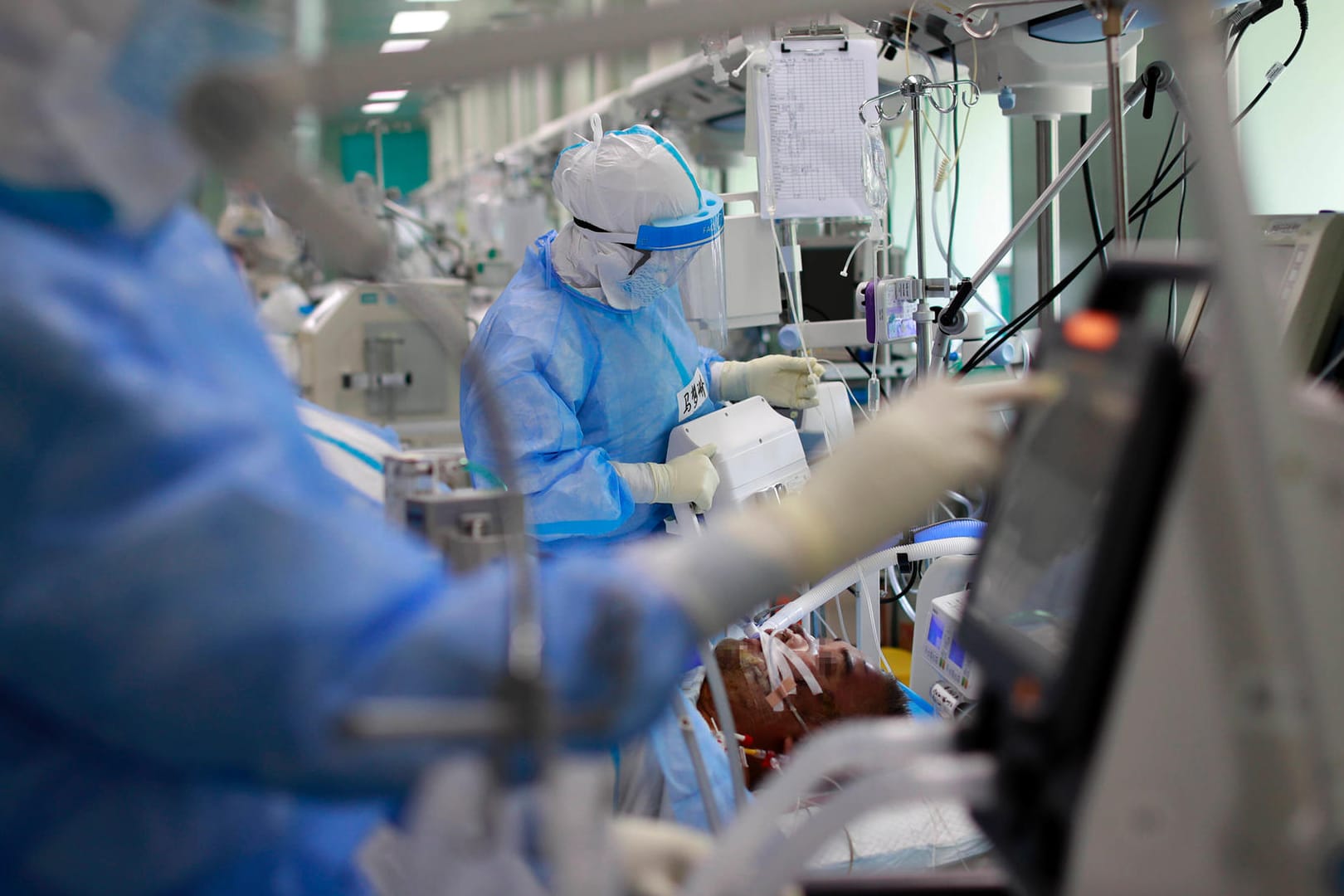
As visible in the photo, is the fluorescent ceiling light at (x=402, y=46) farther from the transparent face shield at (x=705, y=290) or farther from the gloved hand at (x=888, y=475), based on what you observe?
the transparent face shield at (x=705, y=290)

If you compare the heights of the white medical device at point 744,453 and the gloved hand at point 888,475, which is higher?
the gloved hand at point 888,475

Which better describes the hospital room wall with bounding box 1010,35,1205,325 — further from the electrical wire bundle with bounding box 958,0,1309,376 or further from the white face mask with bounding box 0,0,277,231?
the white face mask with bounding box 0,0,277,231

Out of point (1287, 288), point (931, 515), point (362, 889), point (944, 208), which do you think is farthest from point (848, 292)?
point (362, 889)

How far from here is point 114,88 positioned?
829mm

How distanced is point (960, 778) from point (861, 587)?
194 cm

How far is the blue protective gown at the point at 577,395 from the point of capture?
2.41 meters

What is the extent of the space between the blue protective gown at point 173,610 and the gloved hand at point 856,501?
59mm

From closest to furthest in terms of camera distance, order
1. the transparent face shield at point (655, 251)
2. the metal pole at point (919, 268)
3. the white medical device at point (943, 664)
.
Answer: the white medical device at point (943, 664), the transparent face shield at point (655, 251), the metal pole at point (919, 268)

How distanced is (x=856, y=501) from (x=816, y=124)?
232 centimetres

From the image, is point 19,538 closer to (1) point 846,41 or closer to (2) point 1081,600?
(2) point 1081,600

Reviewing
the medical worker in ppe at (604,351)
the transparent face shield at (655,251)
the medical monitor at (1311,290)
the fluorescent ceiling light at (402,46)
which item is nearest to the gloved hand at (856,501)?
the fluorescent ceiling light at (402,46)

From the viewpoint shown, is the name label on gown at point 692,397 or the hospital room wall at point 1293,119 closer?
the name label on gown at point 692,397

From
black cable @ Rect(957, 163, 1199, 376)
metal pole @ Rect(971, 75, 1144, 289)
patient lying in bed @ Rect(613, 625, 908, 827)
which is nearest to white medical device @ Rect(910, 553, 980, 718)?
patient lying in bed @ Rect(613, 625, 908, 827)

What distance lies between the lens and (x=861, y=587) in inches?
110
